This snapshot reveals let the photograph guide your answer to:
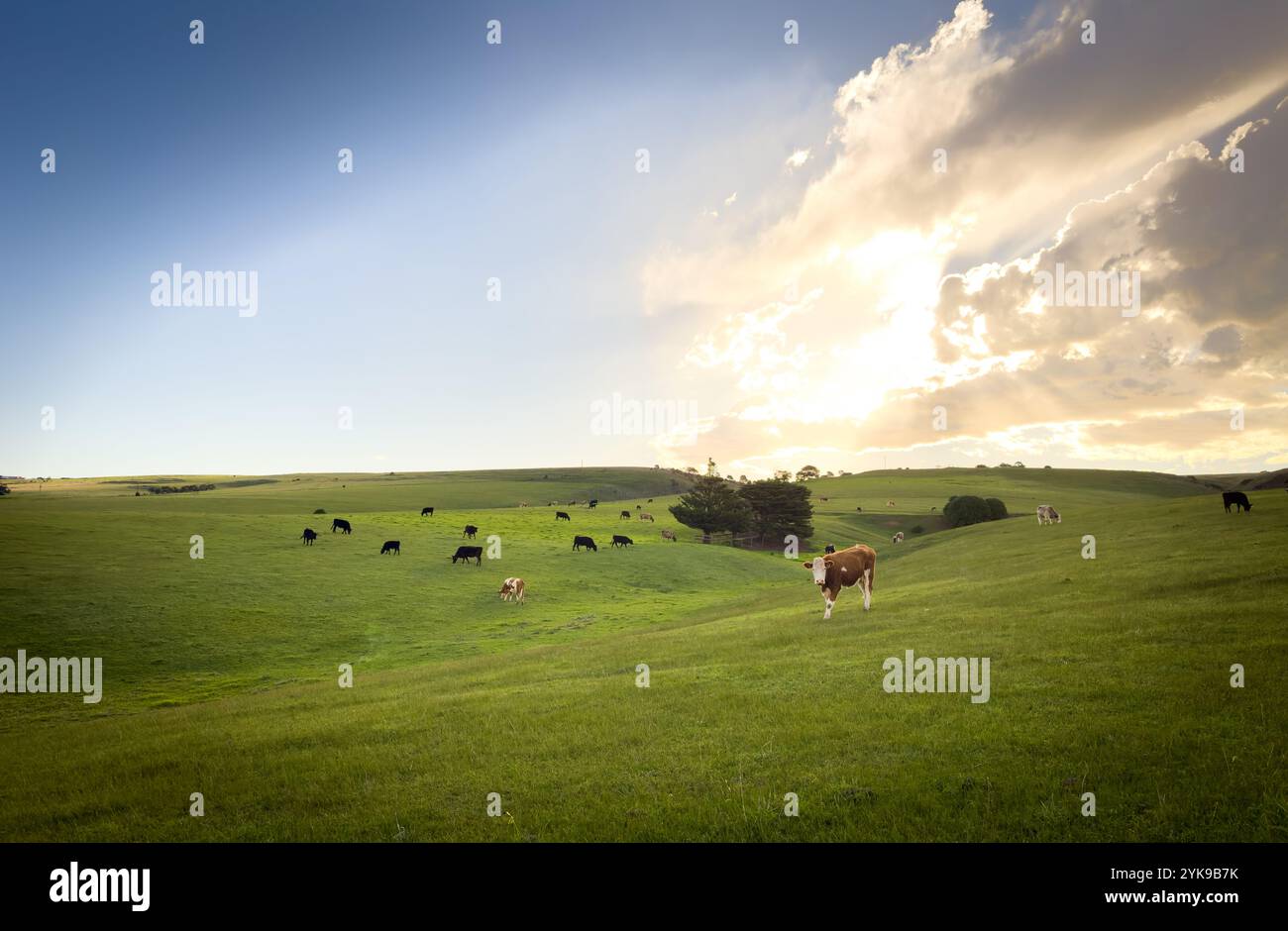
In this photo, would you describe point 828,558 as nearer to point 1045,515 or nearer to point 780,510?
point 1045,515

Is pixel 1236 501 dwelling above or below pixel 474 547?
above

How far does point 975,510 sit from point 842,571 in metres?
77.3

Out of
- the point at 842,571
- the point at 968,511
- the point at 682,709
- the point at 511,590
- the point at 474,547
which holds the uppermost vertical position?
the point at 842,571

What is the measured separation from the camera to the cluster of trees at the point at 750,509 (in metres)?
90.2

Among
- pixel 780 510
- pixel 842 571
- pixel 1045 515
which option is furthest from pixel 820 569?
pixel 780 510

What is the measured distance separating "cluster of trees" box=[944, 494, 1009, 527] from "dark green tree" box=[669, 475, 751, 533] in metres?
31.7

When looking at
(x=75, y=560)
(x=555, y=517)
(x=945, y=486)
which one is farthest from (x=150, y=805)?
(x=945, y=486)

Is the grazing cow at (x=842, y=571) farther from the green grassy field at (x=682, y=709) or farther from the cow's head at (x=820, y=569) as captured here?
the green grassy field at (x=682, y=709)

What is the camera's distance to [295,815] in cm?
1009

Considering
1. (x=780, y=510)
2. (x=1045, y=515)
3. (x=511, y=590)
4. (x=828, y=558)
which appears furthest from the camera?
(x=780, y=510)

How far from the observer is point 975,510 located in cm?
9038

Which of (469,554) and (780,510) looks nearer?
(469,554)

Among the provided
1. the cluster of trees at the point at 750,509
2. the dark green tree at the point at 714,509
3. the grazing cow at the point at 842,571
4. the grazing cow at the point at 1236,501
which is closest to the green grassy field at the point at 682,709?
the grazing cow at the point at 842,571
